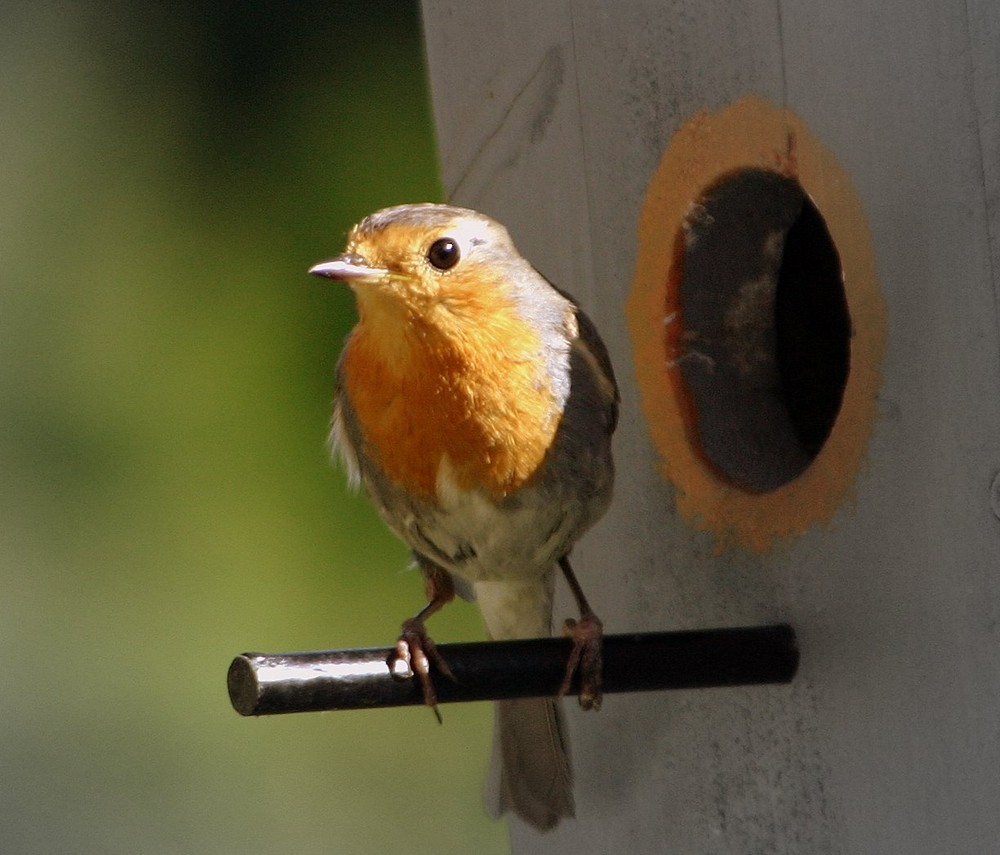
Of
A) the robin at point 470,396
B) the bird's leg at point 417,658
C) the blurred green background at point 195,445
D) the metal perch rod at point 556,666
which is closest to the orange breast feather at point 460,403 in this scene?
the robin at point 470,396

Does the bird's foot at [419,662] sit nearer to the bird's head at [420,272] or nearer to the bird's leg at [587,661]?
the bird's leg at [587,661]

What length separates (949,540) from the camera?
6.28 ft

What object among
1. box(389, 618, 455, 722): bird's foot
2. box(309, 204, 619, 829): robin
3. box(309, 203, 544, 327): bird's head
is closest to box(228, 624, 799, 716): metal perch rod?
box(389, 618, 455, 722): bird's foot

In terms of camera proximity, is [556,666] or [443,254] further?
[443,254]

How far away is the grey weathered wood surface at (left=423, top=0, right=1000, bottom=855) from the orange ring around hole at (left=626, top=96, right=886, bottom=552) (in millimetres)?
29

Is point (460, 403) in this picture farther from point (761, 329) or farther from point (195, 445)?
point (195, 445)

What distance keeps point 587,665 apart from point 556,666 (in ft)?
0.26

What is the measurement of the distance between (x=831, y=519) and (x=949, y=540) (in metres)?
0.28

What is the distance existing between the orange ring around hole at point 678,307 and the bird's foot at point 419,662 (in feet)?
1.56

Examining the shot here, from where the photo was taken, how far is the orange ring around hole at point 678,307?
6.86 ft

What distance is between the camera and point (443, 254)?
246cm

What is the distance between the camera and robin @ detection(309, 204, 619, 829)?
7.90 feet

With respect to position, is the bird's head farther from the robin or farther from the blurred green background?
the blurred green background

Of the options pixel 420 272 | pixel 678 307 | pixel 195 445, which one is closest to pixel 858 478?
pixel 678 307
